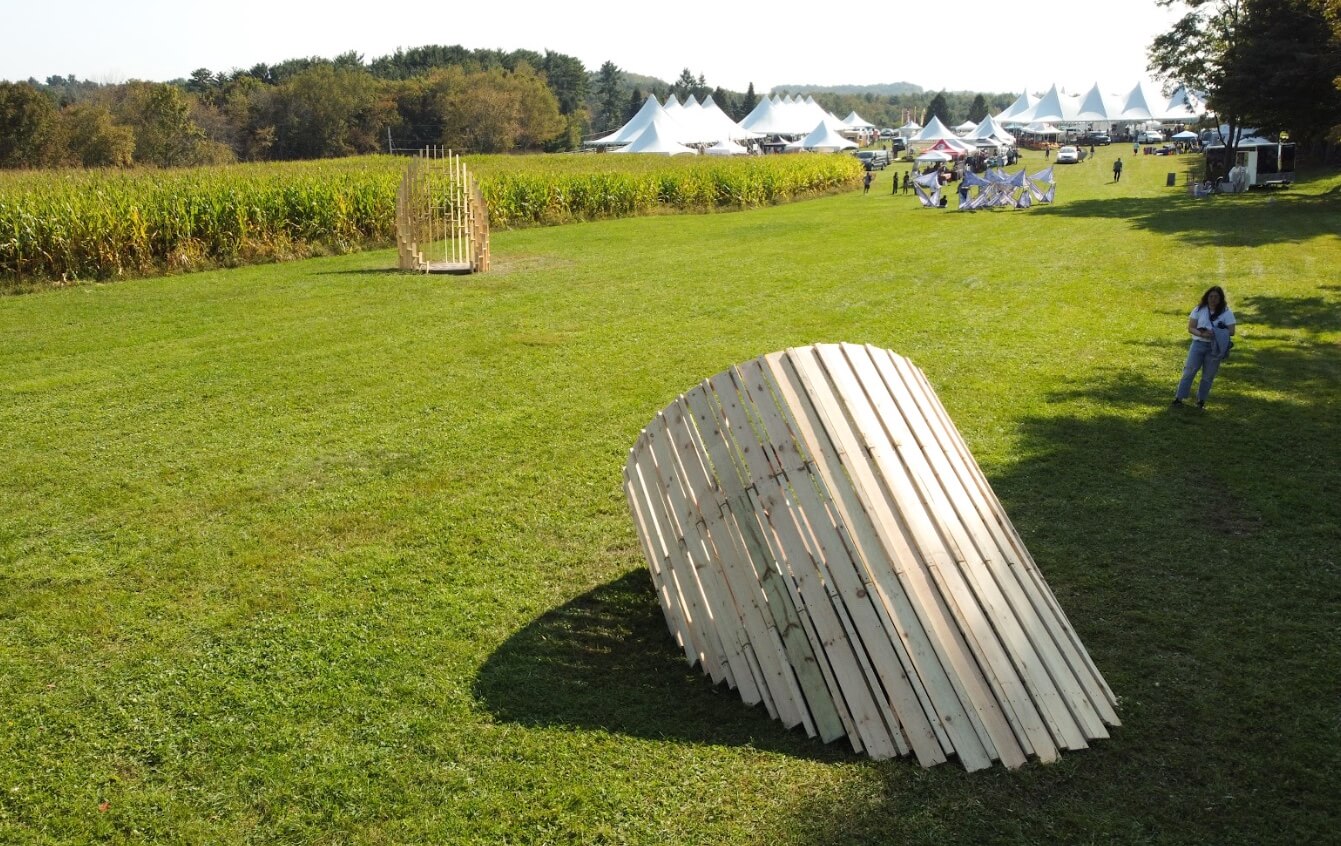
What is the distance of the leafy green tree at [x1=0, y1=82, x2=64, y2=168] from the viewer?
4622 centimetres

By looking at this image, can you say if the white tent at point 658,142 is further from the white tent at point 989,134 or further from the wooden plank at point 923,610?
the wooden plank at point 923,610

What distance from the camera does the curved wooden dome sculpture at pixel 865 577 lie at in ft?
14.4

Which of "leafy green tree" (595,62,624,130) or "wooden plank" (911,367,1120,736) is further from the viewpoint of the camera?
"leafy green tree" (595,62,624,130)

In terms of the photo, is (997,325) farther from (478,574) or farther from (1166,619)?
(478,574)

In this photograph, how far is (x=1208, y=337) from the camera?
997 centimetres

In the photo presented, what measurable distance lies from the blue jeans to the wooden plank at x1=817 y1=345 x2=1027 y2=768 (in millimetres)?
6742

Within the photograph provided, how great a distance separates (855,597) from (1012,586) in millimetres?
744

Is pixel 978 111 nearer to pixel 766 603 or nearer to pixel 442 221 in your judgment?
pixel 442 221

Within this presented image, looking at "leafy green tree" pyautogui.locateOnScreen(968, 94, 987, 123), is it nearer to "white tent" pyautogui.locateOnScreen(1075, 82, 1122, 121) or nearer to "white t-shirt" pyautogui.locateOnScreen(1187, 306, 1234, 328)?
"white tent" pyautogui.locateOnScreen(1075, 82, 1122, 121)

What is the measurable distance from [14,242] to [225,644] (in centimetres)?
1565

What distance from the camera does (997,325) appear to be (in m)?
14.5

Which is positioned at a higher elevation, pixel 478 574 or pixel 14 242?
pixel 14 242

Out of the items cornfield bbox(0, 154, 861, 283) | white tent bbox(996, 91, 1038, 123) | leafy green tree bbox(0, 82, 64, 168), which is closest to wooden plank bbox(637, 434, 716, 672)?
cornfield bbox(0, 154, 861, 283)

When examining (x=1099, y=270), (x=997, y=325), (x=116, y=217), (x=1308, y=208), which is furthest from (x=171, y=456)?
(x=1308, y=208)
